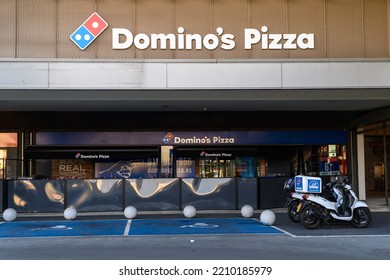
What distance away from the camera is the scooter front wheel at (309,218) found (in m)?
12.4

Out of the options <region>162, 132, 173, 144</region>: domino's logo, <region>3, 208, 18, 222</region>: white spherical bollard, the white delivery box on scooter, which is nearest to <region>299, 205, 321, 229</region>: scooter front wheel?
the white delivery box on scooter

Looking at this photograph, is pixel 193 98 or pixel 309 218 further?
pixel 193 98

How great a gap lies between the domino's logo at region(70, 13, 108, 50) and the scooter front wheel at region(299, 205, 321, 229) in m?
8.33

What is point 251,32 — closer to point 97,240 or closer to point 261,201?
point 261,201

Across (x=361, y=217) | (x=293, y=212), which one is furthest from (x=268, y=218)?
(x=361, y=217)

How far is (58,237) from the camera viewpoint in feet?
38.0

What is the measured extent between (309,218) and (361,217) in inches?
59.6

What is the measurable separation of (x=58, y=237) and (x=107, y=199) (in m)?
5.69

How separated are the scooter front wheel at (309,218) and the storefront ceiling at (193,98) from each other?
191 inches

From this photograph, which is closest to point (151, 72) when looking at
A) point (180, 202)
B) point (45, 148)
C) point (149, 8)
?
point (149, 8)

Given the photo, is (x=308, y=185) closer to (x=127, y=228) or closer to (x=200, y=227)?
(x=200, y=227)

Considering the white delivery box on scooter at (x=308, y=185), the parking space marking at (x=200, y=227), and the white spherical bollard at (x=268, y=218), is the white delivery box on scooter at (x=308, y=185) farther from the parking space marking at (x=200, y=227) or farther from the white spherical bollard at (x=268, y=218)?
the parking space marking at (x=200, y=227)

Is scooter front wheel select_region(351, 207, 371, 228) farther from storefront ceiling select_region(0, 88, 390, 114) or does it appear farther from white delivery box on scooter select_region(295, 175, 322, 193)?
storefront ceiling select_region(0, 88, 390, 114)

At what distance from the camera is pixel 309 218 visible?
12445 millimetres
